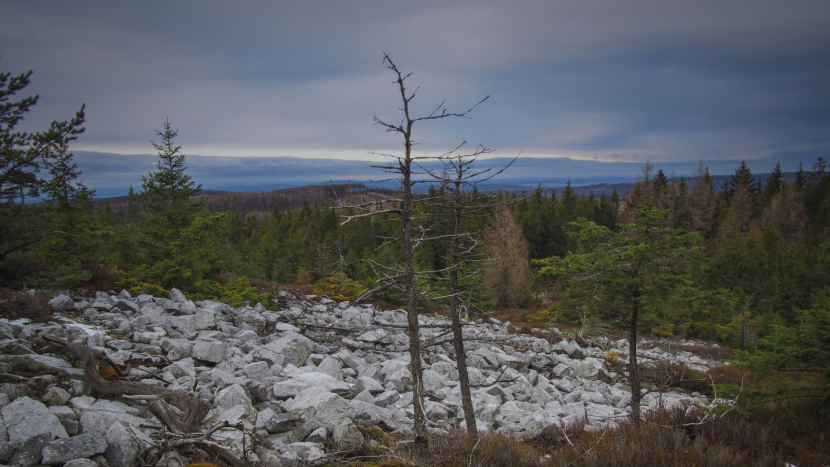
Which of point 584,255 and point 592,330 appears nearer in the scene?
point 584,255

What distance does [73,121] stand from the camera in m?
9.16

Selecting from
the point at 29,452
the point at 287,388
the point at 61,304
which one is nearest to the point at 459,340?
the point at 287,388

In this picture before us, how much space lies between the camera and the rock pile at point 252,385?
4277 millimetres

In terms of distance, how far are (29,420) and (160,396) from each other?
144cm

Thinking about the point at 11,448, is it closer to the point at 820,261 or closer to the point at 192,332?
the point at 192,332

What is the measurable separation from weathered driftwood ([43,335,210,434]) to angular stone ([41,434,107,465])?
3.07 ft

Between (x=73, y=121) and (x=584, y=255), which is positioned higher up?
(x=73, y=121)

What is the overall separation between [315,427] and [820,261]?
118 feet

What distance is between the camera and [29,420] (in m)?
4.02

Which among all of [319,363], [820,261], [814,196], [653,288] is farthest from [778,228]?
[319,363]

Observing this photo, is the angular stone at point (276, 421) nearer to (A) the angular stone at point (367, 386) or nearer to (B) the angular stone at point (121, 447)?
(B) the angular stone at point (121, 447)

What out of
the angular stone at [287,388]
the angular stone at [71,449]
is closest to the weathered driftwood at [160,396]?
the angular stone at [71,449]

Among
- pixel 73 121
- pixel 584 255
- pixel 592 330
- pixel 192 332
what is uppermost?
pixel 73 121

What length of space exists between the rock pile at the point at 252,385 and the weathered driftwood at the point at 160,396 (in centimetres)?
12
